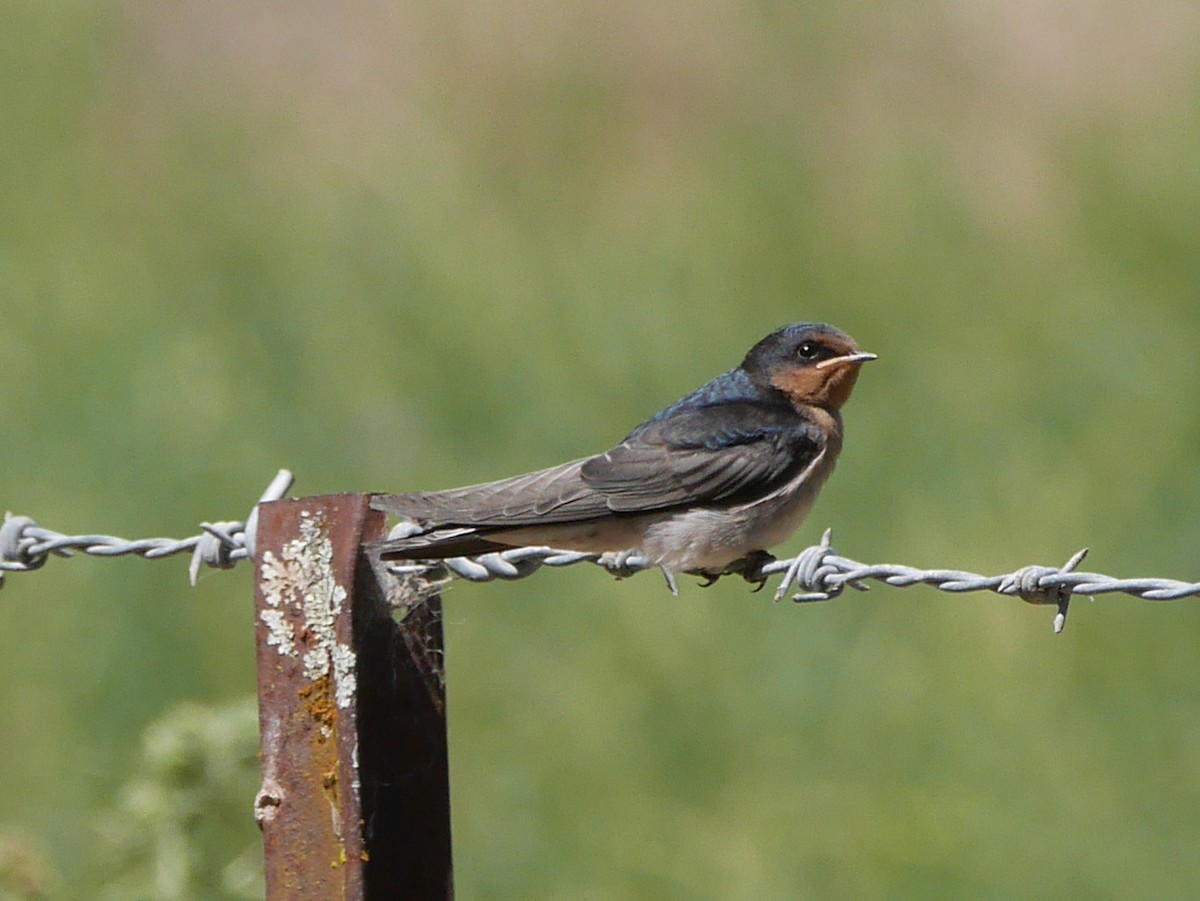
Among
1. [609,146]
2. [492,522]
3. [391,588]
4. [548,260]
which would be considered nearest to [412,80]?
[609,146]

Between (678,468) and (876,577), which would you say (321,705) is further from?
(678,468)

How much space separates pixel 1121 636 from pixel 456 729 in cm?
205

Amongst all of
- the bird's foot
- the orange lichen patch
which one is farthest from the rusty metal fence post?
the bird's foot

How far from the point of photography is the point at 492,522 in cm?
318

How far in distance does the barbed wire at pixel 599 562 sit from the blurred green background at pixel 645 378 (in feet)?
1.64

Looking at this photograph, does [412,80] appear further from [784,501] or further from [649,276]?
[784,501]

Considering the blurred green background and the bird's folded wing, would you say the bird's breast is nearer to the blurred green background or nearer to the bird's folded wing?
the bird's folded wing

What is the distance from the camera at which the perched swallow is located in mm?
3574

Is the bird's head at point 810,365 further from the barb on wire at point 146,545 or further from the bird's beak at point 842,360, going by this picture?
the barb on wire at point 146,545

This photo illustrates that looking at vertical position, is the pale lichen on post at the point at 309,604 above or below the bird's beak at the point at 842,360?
below

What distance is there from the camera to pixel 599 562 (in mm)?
3525

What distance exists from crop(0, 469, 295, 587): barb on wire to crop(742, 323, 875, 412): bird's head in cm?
163

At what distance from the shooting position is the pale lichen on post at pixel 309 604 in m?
2.38

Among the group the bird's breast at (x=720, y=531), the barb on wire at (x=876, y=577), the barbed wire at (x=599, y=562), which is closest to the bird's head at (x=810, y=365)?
the bird's breast at (x=720, y=531)
